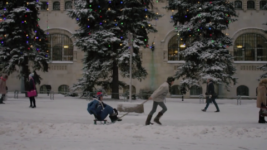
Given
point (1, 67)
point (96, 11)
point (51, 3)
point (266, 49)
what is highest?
point (51, 3)

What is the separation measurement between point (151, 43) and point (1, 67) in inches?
576

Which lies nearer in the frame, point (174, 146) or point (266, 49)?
point (174, 146)

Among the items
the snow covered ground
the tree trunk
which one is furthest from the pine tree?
the snow covered ground

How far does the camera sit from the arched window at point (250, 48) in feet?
107

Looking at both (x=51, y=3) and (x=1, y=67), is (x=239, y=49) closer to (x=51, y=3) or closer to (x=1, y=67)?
(x=51, y=3)

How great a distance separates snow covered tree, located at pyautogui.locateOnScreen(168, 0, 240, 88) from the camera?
2298cm

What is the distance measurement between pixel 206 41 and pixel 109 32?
7.29 metres

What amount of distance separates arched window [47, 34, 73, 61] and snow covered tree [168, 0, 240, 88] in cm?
1369

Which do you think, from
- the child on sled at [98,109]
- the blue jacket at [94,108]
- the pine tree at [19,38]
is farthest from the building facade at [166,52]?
the blue jacket at [94,108]

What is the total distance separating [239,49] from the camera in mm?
32719

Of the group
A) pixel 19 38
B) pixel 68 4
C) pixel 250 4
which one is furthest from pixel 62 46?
pixel 250 4

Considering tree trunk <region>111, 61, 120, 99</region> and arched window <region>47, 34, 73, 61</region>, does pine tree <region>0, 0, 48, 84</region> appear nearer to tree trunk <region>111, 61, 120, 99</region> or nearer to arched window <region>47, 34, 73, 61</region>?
tree trunk <region>111, 61, 120, 99</region>

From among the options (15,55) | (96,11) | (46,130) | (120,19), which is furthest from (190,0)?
(46,130)

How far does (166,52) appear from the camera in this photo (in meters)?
32.6
